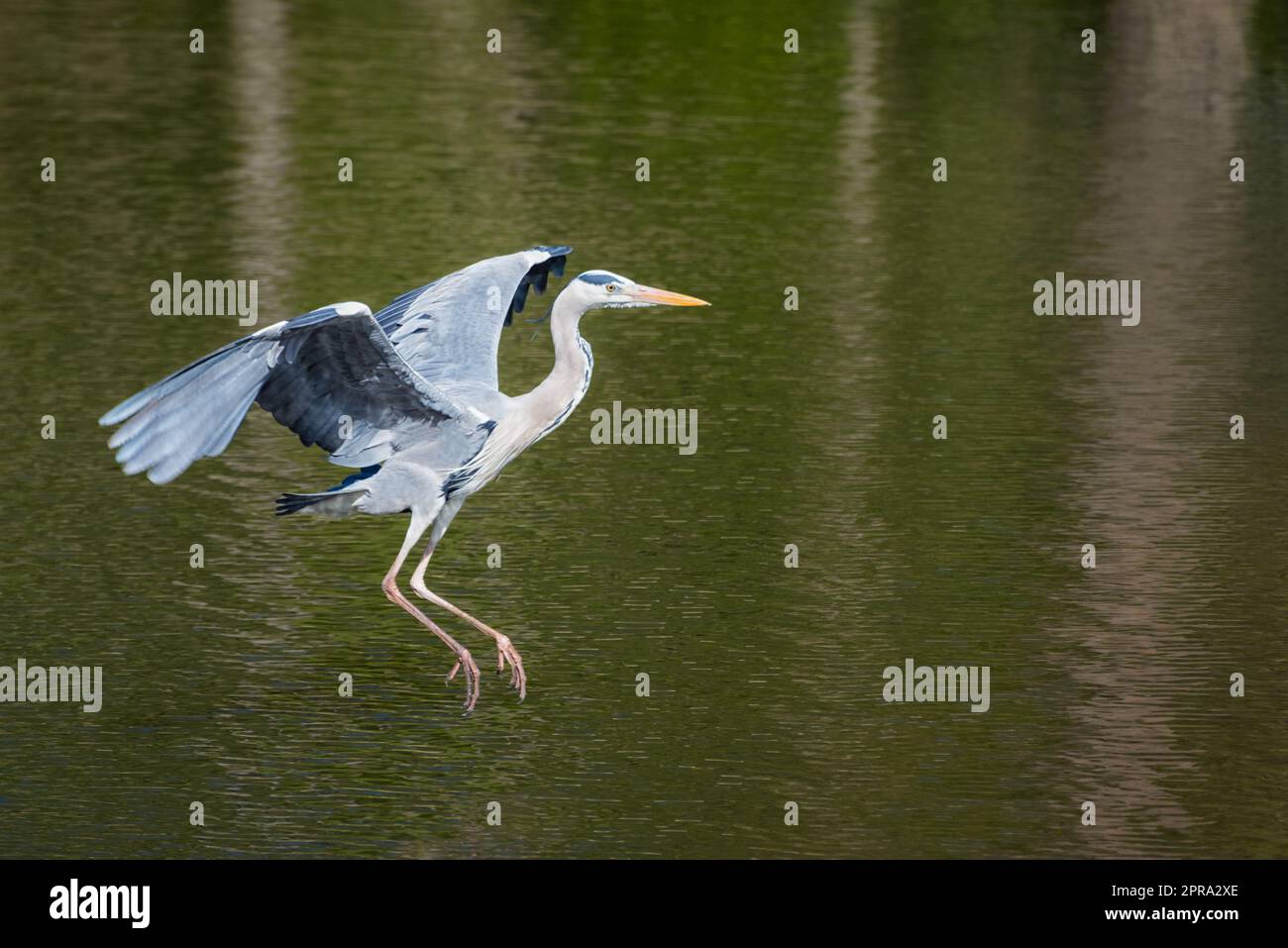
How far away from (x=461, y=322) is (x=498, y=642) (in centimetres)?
153

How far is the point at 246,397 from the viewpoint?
963 cm

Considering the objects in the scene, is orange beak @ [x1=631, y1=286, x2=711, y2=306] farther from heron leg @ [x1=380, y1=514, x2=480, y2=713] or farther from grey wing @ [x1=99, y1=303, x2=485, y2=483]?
heron leg @ [x1=380, y1=514, x2=480, y2=713]

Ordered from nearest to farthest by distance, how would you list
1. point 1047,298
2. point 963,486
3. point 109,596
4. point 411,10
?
point 109,596
point 963,486
point 1047,298
point 411,10

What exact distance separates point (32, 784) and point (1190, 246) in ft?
42.4

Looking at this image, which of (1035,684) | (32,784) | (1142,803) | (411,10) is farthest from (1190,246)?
(411,10)

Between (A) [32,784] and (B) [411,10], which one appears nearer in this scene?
(A) [32,784]

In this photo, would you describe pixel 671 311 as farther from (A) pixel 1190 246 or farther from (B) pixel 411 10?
(B) pixel 411 10

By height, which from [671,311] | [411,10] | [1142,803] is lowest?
[1142,803]

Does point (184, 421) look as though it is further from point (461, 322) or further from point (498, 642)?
point (461, 322)

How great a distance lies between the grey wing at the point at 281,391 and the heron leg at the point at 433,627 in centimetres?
64

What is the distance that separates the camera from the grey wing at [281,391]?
9.49m

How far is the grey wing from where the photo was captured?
9.49 m

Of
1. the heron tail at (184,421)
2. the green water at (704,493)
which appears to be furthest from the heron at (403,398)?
the green water at (704,493)

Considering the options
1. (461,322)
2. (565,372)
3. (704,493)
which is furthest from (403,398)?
(704,493)
